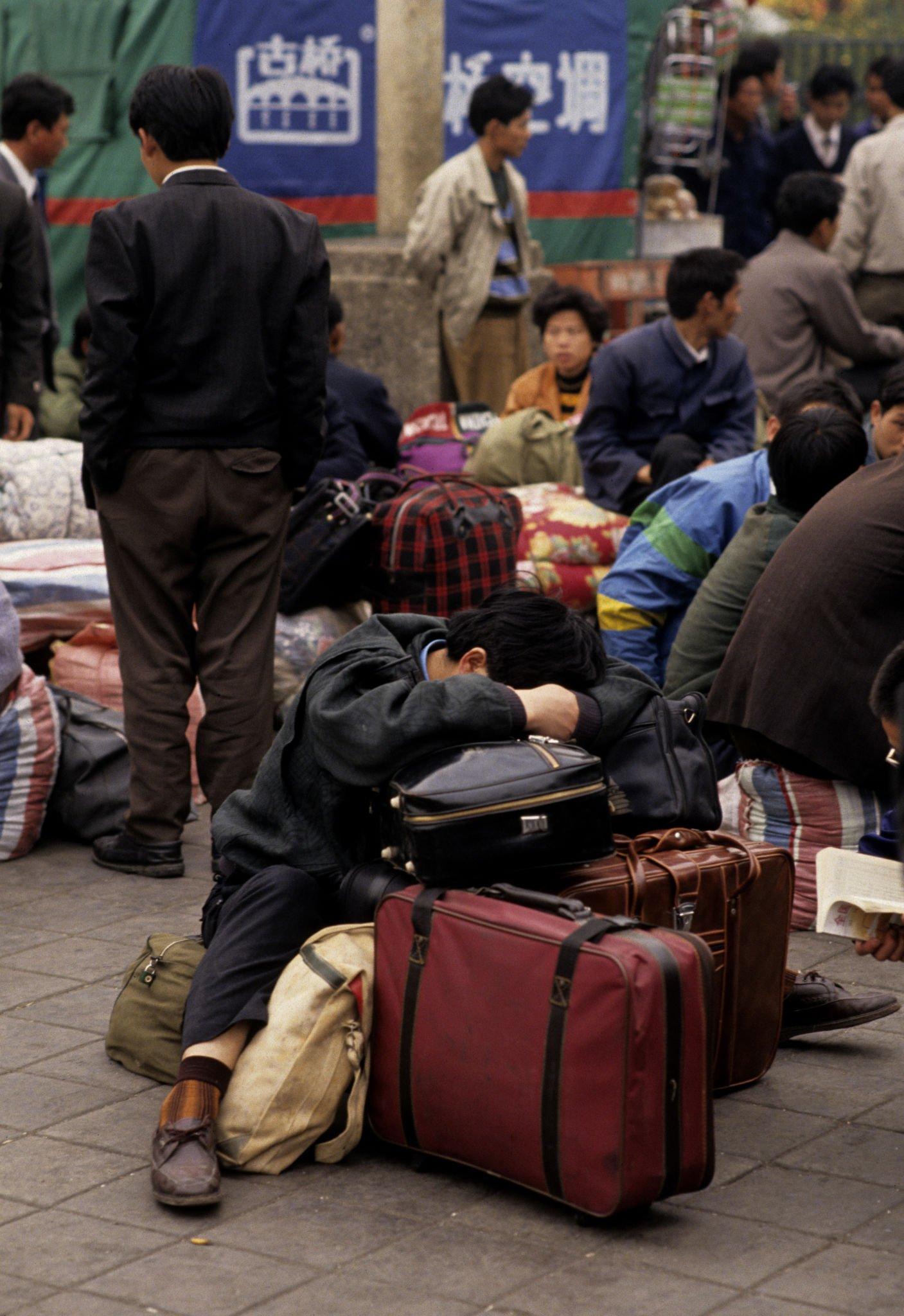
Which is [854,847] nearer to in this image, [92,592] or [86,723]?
[86,723]

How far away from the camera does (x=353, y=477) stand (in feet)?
22.0

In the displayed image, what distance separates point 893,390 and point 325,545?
199 centimetres

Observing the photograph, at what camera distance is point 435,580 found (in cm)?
632

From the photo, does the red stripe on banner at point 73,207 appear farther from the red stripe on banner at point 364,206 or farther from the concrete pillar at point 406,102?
the concrete pillar at point 406,102

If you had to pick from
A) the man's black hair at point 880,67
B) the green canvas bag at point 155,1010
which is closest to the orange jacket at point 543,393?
the green canvas bag at point 155,1010

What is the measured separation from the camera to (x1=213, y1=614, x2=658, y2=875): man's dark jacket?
345 centimetres

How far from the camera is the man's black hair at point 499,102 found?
9312 millimetres

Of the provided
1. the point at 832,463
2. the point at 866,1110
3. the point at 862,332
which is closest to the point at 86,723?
the point at 832,463

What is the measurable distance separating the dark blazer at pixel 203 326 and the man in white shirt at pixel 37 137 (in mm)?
2577

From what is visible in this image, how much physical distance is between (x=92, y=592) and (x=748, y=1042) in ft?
10.7

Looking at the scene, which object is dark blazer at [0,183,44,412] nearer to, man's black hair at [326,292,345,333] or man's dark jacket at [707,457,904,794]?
man's black hair at [326,292,345,333]

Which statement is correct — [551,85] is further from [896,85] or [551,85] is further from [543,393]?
[543,393]

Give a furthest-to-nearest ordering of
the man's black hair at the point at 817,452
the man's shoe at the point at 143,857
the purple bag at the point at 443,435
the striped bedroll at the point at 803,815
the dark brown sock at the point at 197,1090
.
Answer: the purple bag at the point at 443,435, the man's shoe at the point at 143,857, the man's black hair at the point at 817,452, the striped bedroll at the point at 803,815, the dark brown sock at the point at 197,1090

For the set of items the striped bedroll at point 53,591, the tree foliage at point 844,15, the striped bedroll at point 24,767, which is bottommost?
the striped bedroll at point 24,767
